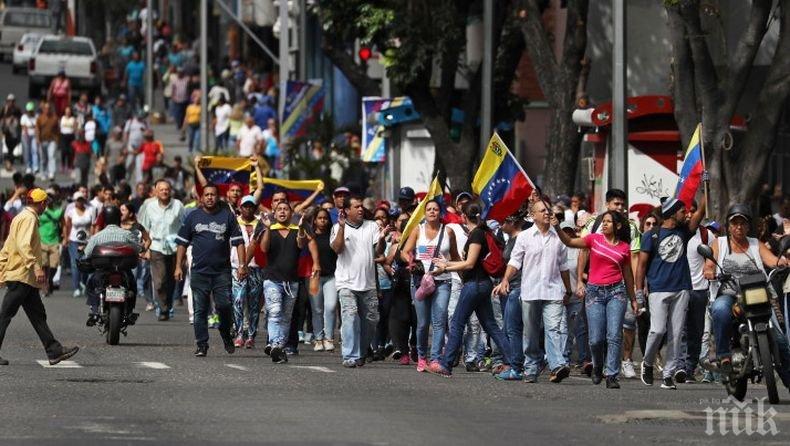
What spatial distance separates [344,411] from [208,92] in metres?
38.3

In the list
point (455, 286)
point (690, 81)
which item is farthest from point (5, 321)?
point (690, 81)

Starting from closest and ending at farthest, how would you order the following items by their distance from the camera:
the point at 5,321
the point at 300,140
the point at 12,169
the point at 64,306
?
the point at 5,321, the point at 64,306, the point at 300,140, the point at 12,169

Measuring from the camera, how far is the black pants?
19.8 metres

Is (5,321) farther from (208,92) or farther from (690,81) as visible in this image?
(208,92)

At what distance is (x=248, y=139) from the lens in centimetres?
4356

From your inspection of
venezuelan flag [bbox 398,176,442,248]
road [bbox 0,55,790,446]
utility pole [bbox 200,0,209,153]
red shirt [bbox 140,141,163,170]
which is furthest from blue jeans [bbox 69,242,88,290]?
utility pole [bbox 200,0,209,153]

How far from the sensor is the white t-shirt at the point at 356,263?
2088 centimetres

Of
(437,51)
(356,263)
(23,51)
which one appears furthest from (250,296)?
(23,51)

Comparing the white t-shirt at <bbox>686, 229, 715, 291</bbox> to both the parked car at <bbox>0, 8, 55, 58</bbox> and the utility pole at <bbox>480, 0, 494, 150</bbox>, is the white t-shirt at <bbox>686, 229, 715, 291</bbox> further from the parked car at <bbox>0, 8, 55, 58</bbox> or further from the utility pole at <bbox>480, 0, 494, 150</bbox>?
the parked car at <bbox>0, 8, 55, 58</bbox>

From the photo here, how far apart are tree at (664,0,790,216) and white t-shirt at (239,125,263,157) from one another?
19463 millimetres

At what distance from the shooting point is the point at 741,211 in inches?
700

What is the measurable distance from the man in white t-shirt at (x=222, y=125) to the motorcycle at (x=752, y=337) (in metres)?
31.2

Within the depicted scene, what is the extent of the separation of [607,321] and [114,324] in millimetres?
6107

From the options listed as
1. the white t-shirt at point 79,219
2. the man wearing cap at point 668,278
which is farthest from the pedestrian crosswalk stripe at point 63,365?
the white t-shirt at point 79,219
